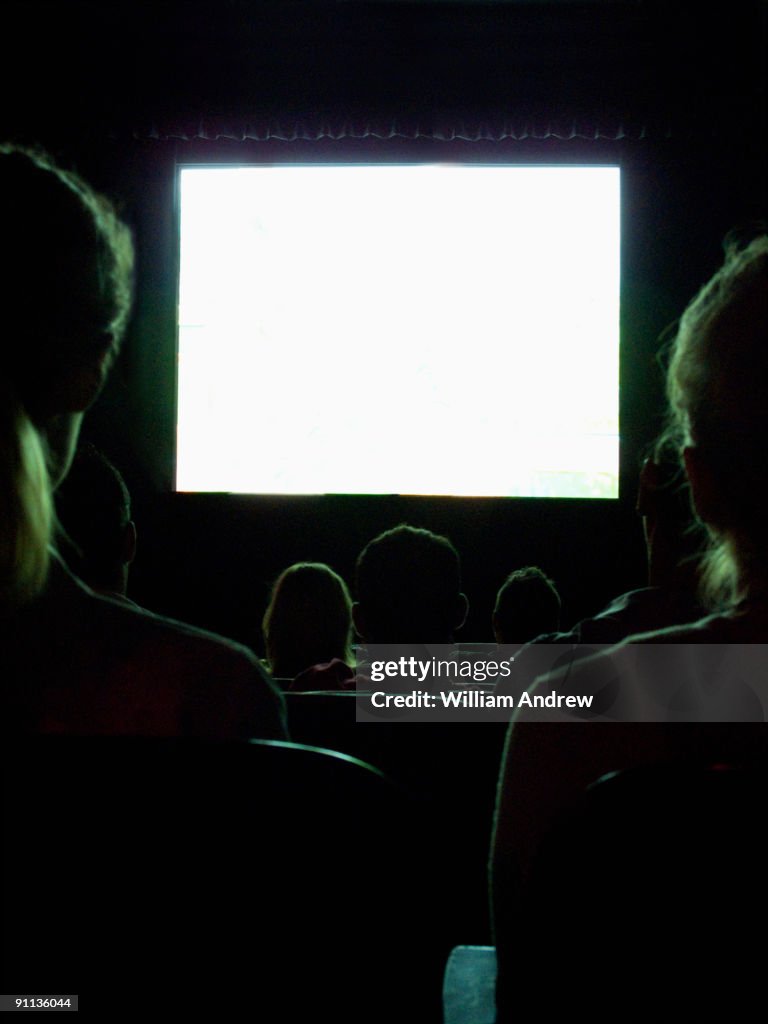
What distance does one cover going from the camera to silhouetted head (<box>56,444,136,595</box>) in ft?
5.76

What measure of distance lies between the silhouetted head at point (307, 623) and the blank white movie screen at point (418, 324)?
9.13 ft

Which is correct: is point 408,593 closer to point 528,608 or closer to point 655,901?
point 528,608

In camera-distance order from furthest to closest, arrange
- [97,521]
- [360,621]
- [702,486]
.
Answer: [360,621], [97,521], [702,486]

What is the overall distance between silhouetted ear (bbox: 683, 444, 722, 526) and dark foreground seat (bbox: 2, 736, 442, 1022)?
0.41m

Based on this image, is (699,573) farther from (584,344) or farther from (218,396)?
(218,396)

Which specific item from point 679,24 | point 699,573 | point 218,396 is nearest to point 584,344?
point 679,24

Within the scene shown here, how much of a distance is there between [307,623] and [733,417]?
51.8 inches

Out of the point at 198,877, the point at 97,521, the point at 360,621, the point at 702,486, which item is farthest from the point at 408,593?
the point at 198,877

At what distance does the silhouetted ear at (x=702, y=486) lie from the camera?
0.87 meters

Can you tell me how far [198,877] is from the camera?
634mm

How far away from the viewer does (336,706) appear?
1.45 metres

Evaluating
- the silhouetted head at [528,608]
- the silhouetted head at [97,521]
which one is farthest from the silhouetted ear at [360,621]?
the silhouetted head at [97,521]

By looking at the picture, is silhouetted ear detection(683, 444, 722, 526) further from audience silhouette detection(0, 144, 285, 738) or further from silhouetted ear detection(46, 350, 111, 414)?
silhouetted ear detection(46, 350, 111, 414)

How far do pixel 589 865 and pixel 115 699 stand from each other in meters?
0.38
